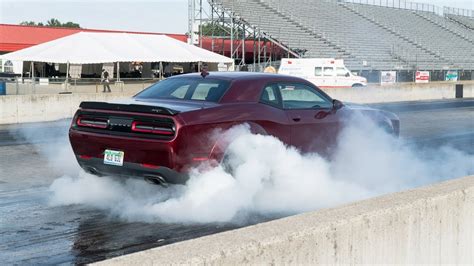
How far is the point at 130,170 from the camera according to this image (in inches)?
264

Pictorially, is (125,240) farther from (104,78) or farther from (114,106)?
(104,78)

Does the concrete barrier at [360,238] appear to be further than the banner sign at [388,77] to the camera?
No

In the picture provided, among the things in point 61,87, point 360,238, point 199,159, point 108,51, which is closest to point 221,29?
point 108,51

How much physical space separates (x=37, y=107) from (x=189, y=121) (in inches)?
525

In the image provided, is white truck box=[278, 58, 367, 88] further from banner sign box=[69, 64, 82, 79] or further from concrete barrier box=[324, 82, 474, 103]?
banner sign box=[69, 64, 82, 79]

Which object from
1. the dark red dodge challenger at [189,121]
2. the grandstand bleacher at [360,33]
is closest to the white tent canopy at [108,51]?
the grandstand bleacher at [360,33]

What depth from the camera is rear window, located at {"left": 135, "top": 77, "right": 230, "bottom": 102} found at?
740 cm

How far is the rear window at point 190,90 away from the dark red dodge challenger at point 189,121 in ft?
0.03

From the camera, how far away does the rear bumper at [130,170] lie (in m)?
6.49

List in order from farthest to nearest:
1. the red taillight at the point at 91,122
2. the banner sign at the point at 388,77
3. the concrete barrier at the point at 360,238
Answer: the banner sign at the point at 388,77 → the red taillight at the point at 91,122 → the concrete barrier at the point at 360,238

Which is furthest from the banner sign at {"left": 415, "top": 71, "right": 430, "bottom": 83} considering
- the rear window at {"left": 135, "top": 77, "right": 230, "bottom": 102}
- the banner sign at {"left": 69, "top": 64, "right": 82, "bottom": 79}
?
the rear window at {"left": 135, "top": 77, "right": 230, "bottom": 102}

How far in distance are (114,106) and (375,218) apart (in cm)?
392

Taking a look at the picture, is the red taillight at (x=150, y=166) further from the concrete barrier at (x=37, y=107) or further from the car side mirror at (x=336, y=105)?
the concrete barrier at (x=37, y=107)

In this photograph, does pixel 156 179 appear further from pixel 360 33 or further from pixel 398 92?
pixel 360 33
